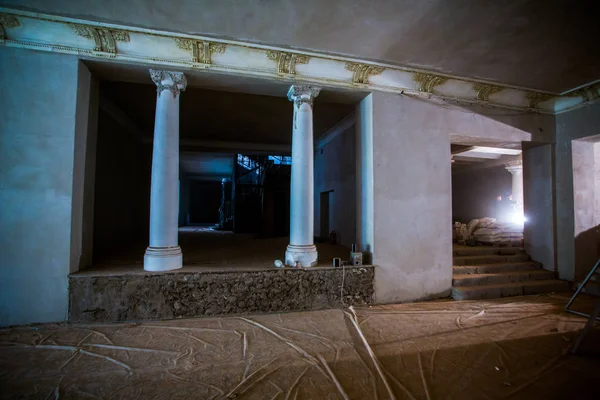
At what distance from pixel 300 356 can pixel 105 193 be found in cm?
621

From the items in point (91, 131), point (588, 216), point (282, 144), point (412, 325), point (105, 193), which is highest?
point (282, 144)

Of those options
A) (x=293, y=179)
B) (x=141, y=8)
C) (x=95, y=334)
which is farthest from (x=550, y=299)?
(x=141, y=8)

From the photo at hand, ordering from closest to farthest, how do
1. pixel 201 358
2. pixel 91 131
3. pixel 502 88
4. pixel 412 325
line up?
pixel 201 358
pixel 412 325
pixel 91 131
pixel 502 88

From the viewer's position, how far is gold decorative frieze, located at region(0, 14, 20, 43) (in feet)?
12.3

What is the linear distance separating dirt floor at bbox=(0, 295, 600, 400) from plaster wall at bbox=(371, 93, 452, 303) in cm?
89

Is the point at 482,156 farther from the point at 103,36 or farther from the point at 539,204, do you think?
the point at 103,36

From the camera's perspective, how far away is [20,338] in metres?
3.50

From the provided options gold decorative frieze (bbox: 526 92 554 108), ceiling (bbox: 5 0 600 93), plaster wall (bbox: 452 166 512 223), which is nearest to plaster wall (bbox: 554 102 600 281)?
gold decorative frieze (bbox: 526 92 554 108)

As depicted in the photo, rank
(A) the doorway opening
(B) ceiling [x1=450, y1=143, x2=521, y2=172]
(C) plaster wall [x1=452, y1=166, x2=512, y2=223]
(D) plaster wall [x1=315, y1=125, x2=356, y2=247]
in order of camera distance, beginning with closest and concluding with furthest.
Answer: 1. (D) plaster wall [x1=315, y1=125, x2=356, y2=247]
2. (B) ceiling [x1=450, y1=143, x2=521, y2=172]
3. (A) the doorway opening
4. (C) plaster wall [x1=452, y1=166, x2=512, y2=223]

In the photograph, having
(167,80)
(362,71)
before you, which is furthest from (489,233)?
(167,80)

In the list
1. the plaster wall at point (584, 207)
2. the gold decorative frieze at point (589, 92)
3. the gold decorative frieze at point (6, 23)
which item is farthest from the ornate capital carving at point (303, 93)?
the plaster wall at point (584, 207)

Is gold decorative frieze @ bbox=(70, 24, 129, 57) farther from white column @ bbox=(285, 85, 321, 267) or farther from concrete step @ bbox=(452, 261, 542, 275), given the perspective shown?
concrete step @ bbox=(452, 261, 542, 275)

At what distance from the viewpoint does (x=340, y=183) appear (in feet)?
28.7

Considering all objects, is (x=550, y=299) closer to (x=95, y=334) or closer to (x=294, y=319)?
(x=294, y=319)
